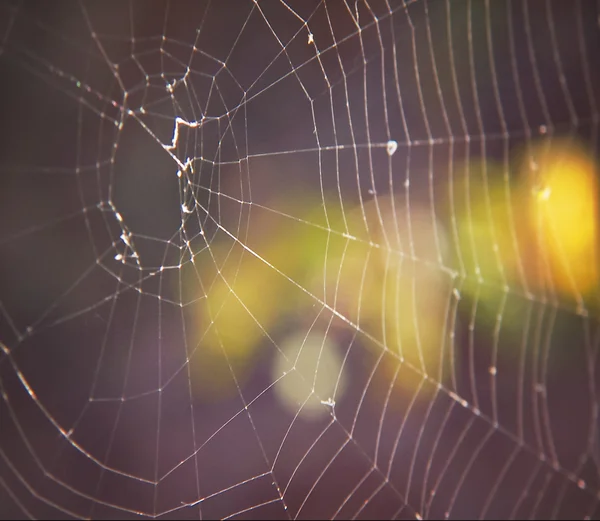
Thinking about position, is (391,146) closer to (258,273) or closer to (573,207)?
(573,207)

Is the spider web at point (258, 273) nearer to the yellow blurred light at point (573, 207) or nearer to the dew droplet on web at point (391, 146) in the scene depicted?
the dew droplet on web at point (391, 146)

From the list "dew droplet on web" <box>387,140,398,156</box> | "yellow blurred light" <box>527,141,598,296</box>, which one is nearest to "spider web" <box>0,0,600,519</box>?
"dew droplet on web" <box>387,140,398,156</box>

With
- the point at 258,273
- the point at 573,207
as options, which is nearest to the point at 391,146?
the point at 573,207

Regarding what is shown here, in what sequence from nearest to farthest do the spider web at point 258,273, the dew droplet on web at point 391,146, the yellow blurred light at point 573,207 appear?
the yellow blurred light at point 573,207
the dew droplet on web at point 391,146
the spider web at point 258,273

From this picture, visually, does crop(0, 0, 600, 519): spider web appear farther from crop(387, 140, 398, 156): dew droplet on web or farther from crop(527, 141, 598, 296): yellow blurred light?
crop(527, 141, 598, 296): yellow blurred light

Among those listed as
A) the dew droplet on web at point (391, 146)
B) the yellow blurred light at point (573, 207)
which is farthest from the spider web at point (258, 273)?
the yellow blurred light at point (573, 207)

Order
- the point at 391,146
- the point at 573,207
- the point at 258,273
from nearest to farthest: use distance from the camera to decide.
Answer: the point at 573,207
the point at 391,146
the point at 258,273

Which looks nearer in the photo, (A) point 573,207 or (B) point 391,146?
(A) point 573,207

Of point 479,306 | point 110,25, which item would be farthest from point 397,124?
point 110,25

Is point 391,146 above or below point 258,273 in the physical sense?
above
